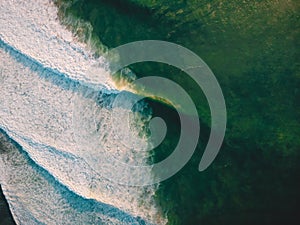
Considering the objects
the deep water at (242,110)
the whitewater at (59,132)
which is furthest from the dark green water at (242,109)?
the whitewater at (59,132)

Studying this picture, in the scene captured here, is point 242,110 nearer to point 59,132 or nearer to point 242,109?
point 242,109

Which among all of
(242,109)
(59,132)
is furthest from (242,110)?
(59,132)

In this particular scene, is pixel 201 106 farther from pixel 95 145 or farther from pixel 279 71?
pixel 95 145

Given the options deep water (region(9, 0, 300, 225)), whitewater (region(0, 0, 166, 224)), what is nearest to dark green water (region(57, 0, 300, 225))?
deep water (region(9, 0, 300, 225))

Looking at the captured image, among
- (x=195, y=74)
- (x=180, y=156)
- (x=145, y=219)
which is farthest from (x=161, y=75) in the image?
(x=145, y=219)

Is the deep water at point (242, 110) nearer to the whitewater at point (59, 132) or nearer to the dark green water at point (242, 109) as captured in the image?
the dark green water at point (242, 109)
